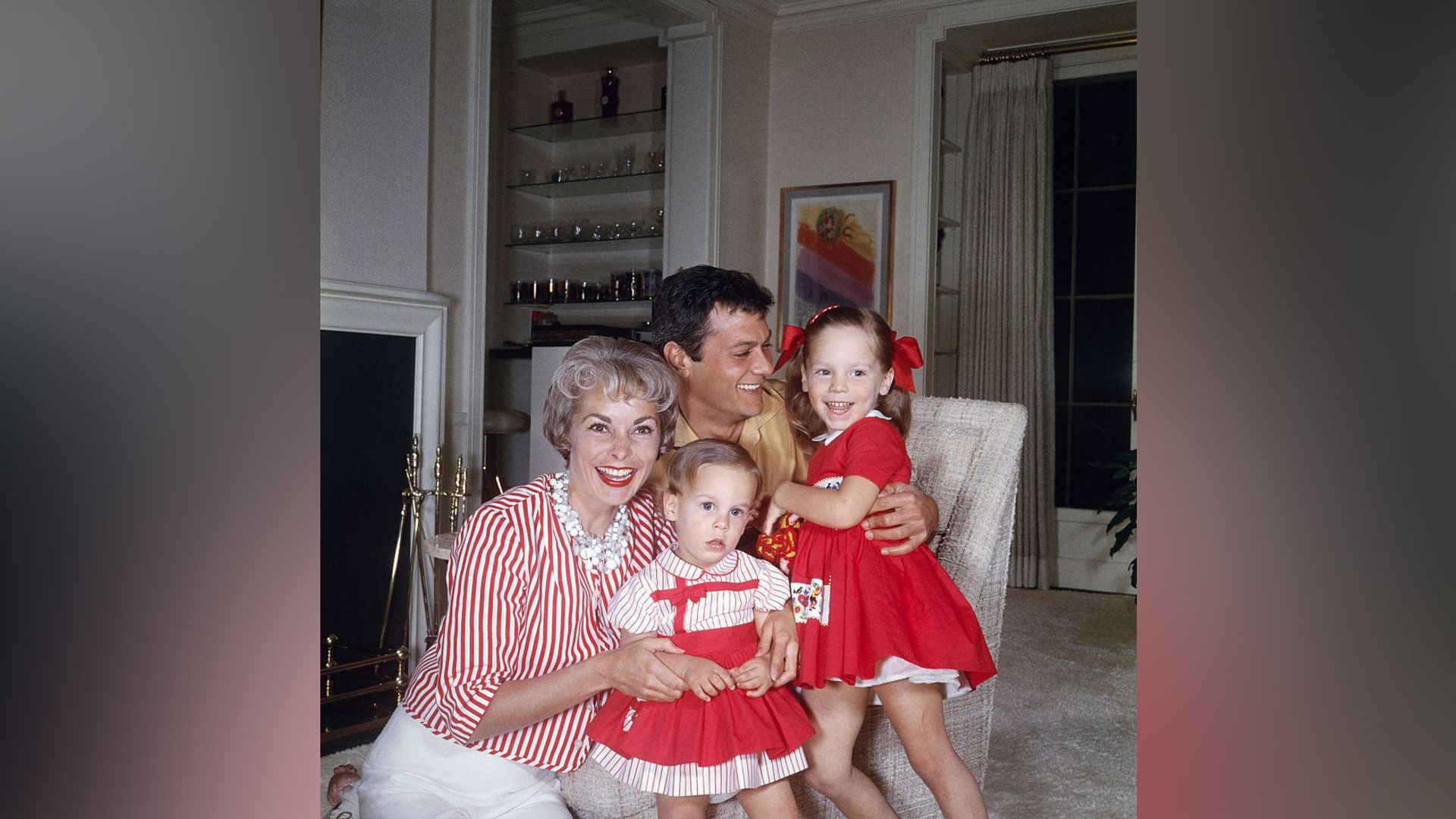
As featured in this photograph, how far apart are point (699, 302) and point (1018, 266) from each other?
3401 millimetres

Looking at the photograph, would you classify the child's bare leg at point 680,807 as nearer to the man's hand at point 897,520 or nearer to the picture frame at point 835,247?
the man's hand at point 897,520

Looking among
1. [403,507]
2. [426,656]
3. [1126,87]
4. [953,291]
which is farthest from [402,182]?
[1126,87]

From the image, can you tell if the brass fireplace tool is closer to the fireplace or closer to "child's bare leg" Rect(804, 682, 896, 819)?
the fireplace

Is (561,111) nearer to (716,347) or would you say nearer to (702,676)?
(716,347)

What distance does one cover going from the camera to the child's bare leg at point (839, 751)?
1.60 metres

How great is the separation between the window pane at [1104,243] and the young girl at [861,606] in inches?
141

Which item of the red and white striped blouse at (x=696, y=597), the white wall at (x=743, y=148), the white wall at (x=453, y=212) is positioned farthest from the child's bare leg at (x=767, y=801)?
the white wall at (x=743, y=148)

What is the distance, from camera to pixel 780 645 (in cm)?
152

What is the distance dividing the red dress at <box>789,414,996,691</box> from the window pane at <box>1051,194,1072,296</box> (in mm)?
3709

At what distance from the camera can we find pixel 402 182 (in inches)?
136

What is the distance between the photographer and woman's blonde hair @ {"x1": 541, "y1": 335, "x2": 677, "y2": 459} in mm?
1563
